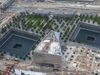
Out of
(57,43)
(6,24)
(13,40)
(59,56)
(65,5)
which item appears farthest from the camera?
(65,5)

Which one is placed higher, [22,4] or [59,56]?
[22,4]

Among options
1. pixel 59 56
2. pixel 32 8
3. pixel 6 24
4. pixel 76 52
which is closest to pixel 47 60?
pixel 59 56

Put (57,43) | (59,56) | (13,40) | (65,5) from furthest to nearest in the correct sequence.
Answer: (65,5) < (13,40) < (57,43) < (59,56)

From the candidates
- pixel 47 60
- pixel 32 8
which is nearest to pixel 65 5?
pixel 32 8

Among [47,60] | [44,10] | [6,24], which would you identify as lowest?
[47,60]

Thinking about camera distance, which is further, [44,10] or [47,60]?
[44,10]

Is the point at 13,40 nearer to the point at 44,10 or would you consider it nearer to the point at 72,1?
the point at 44,10

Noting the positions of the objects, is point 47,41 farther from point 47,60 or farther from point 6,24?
point 6,24

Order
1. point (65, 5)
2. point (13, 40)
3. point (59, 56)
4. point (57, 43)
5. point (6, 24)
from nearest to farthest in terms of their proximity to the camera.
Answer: point (59, 56) < point (57, 43) < point (13, 40) < point (6, 24) < point (65, 5)

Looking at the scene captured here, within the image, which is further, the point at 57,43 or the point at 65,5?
the point at 65,5
